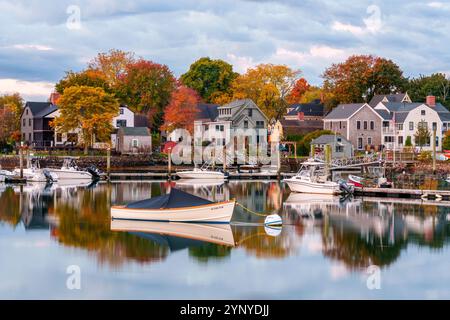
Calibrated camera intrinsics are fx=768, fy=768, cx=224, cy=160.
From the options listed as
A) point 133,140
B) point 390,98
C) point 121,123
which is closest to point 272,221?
point 133,140

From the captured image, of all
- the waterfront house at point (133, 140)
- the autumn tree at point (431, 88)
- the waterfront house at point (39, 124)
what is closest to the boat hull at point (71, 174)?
the waterfront house at point (133, 140)

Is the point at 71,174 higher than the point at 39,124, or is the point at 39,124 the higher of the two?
the point at 39,124

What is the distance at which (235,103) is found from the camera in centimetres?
11131

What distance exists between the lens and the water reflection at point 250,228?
34844mm

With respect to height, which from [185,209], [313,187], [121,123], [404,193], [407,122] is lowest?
[404,193]

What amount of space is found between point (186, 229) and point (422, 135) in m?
70.2

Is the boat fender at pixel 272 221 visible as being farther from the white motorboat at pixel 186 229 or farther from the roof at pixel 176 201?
the roof at pixel 176 201

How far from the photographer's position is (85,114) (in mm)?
101750

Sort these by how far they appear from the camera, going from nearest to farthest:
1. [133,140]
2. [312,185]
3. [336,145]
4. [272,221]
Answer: [272,221] < [312,185] < [336,145] < [133,140]

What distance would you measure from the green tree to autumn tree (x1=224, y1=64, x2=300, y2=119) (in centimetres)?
2539

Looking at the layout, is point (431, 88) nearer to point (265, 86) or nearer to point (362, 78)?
point (362, 78)

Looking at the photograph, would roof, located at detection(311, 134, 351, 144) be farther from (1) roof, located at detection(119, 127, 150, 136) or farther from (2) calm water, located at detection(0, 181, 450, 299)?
(2) calm water, located at detection(0, 181, 450, 299)

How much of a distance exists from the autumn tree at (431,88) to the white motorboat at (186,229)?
98.0 m
